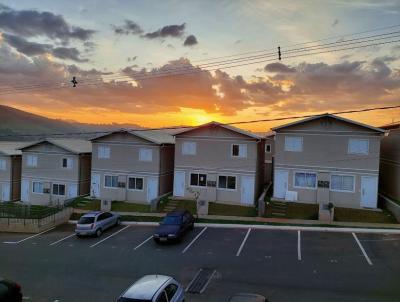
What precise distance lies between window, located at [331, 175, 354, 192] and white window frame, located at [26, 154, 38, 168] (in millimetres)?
28655

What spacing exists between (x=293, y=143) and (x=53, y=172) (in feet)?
77.0

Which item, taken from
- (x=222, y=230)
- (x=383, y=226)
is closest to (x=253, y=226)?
(x=222, y=230)

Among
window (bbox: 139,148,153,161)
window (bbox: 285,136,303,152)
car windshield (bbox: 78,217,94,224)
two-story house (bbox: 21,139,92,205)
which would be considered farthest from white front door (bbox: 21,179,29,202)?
window (bbox: 285,136,303,152)

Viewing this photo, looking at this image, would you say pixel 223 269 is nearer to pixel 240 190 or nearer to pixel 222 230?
pixel 222 230

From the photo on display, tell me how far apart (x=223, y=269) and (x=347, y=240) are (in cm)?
862

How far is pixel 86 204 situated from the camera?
117 ft

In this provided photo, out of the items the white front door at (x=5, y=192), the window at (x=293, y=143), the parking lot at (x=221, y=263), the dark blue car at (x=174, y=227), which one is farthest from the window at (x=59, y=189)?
the window at (x=293, y=143)

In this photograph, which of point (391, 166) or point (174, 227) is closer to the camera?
point (174, 227)

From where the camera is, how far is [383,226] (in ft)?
84.7

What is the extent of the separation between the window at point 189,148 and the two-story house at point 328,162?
7104 mm

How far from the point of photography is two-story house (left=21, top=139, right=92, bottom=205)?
38719 mm

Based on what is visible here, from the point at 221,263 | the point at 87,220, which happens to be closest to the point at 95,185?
the point at 87,220

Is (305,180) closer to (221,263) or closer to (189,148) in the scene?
(189,148)

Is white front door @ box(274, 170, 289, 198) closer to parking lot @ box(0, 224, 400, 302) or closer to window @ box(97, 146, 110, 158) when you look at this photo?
parking lot @ box(0, 224, 400, 302)
